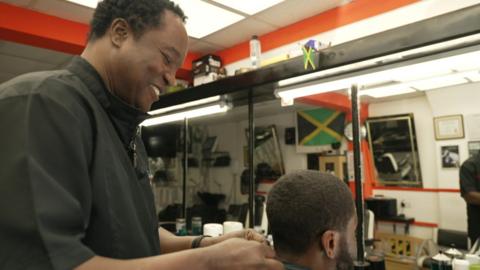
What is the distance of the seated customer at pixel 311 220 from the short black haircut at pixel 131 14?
695 millimetres

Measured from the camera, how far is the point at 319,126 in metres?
3.38

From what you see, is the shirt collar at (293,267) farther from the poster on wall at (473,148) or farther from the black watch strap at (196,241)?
the poster on wall at (473,148)

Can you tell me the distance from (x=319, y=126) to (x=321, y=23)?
3.59 ft

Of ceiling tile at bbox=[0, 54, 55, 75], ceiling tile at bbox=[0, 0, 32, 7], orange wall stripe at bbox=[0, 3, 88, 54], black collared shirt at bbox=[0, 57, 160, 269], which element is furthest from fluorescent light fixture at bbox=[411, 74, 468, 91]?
ceiling tile at bbox=[0, 54, 55, 75]

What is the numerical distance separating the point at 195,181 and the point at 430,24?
10.5 feet

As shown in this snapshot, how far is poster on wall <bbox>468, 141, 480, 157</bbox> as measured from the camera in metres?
2.04

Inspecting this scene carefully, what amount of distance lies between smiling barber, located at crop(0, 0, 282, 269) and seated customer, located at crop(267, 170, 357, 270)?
1.36 feet

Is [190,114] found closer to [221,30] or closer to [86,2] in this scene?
[221,30]

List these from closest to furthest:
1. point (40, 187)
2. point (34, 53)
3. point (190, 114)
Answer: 1. point (40, 187)
2. point (190, 114)
3. point (34, 53)

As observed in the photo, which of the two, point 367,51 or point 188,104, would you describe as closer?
point 367,51

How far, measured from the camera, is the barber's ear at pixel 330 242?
1190 millimetres

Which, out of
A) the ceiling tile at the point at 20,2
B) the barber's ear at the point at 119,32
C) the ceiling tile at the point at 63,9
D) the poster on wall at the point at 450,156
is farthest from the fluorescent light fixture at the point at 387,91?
the ceiling tile at the point at 20,2

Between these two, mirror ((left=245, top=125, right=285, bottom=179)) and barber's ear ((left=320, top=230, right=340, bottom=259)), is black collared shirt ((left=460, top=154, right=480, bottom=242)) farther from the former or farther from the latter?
mirror ((left=245, top=125, right=285, bottom=179))

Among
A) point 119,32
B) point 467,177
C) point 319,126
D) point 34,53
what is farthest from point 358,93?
point 34,53
